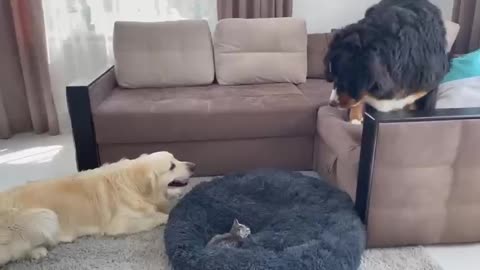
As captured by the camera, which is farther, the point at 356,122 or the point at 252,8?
the point at 252,8

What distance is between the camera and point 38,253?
5.48ft

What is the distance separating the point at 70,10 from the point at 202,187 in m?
1.92

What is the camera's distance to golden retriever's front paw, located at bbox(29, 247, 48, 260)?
166 cm

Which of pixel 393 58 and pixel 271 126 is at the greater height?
pixel 393 58

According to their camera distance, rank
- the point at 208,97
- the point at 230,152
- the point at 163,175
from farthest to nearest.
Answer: the point at 208,97
the point at 230,152
the point at 163,175

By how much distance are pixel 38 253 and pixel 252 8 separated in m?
2.16

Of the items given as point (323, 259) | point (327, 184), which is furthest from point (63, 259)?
point (327, 184)

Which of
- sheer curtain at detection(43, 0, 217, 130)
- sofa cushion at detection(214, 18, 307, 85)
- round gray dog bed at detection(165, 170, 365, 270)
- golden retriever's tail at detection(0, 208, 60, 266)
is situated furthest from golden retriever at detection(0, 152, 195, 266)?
sheer curtain at detection(43, 0, 217, 130)

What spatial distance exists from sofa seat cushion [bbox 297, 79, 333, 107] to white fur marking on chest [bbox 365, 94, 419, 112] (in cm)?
47

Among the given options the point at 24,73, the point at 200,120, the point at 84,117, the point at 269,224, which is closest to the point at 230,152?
the point at 200,120

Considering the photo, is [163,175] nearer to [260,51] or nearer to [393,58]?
[393,58]

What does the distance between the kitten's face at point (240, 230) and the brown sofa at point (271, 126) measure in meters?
0.47

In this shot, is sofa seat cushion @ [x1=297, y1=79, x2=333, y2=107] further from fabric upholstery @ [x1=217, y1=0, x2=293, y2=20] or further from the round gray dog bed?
fabric upholstery @ [x1=217, y1=0, x2=293, y2=20]

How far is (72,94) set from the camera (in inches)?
81.6
